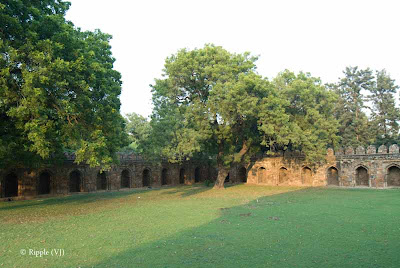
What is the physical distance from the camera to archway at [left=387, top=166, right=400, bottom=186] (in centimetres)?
2725

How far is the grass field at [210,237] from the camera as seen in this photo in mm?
7578

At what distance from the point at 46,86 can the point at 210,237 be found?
29.7ft

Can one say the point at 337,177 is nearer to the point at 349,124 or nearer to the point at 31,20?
the point at 349,124

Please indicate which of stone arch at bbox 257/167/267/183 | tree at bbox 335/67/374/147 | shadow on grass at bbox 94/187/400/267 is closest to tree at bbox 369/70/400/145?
tree at bbox 335/67/374/147

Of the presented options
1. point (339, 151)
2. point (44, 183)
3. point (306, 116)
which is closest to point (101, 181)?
point (44, 183)

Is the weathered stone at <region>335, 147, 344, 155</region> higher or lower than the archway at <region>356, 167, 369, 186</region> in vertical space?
higher

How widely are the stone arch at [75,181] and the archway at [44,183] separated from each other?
6.41 ft

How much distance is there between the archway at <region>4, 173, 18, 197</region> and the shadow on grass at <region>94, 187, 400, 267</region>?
20740mm

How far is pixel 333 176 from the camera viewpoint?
1238 inches

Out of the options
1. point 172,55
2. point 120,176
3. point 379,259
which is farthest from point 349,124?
point 379,259

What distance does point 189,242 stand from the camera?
9.34m

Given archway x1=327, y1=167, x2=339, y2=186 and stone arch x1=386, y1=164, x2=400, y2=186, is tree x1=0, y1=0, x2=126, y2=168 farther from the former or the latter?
stone arch x1=386, y1=164, x2=400, y2=186

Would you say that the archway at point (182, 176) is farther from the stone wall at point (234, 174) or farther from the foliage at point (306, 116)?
the foliage at point (306, 116)

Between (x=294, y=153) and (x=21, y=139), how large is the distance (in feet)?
84.6
